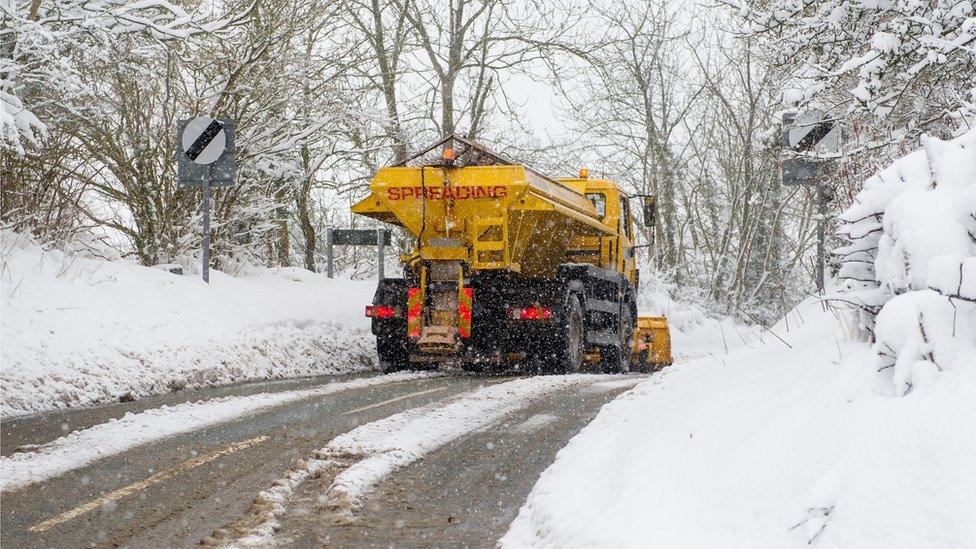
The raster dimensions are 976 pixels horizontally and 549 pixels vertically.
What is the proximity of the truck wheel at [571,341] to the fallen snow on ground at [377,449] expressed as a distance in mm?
3075

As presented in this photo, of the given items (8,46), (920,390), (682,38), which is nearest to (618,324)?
(8,46)

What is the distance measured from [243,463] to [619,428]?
254cm

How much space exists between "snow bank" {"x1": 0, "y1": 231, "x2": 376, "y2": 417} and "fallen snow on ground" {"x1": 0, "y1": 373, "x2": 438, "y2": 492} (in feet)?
3.96

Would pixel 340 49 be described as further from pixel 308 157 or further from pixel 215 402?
pixel 215 402

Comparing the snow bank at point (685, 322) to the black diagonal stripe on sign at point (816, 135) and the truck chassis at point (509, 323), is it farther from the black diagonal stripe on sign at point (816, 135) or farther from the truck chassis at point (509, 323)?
the black diagonal stripe on sign at point (816, 135)

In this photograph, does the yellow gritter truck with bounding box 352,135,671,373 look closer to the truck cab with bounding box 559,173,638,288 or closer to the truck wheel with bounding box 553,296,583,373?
the truck wheel with bounding box 553,296,583,373

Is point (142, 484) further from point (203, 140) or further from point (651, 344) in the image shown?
point (651, 344)

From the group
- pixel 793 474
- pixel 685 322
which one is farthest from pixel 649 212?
pixel 793 474

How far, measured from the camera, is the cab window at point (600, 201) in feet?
53.0

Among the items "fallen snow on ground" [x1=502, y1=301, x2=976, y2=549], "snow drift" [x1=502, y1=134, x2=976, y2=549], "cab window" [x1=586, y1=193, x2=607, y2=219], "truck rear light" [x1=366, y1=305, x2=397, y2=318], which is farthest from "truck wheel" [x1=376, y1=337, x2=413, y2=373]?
"snow drift" [x1=502, y1=134, x2=976, y2=549]

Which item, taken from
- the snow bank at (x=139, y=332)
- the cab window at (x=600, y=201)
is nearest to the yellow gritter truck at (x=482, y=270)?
the cab window at (x=600, y=201)

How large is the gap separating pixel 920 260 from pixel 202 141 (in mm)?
11054

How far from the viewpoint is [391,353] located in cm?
1402

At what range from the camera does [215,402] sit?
905cm
